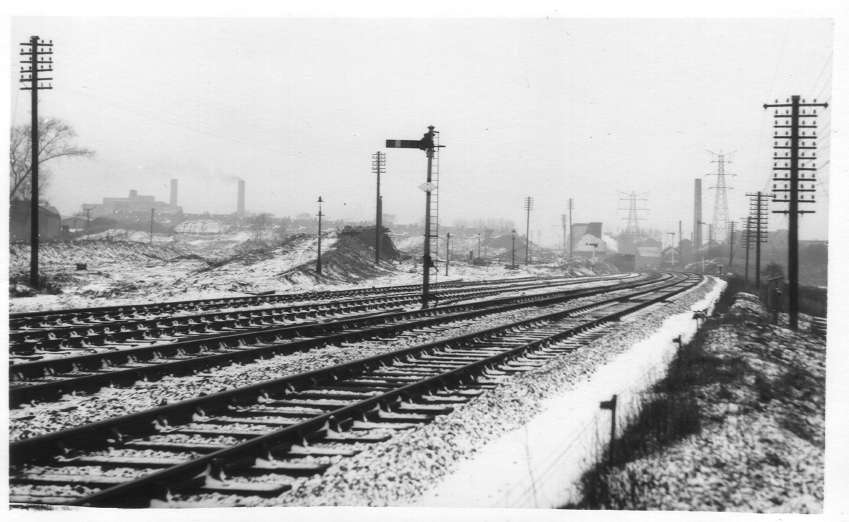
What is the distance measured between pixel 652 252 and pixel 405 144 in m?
123

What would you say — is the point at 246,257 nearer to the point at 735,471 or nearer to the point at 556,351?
the point at 556,351

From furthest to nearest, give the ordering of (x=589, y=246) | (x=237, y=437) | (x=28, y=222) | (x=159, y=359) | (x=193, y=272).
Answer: (x=589, y=246) < (x=28, y=222) < (x=193, y=272) < (x=159, y=359) < (x=237, y=437)

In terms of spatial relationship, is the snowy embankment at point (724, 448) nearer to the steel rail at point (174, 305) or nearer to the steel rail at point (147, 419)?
the steel rail at point (147, 419)

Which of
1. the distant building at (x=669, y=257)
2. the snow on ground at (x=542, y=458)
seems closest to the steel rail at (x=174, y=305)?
the snow on ground at (x=542, y=458)

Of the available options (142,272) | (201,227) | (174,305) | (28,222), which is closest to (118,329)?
(174,305)

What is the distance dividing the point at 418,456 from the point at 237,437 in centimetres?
172

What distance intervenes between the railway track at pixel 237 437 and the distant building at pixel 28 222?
51.1 meters

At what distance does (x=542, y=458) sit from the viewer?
5.54 m

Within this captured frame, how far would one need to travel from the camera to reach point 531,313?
17.8 meters

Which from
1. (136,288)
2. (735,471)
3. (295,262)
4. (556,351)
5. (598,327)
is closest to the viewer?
(735,471)

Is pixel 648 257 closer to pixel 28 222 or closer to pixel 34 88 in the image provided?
pixel 28 222

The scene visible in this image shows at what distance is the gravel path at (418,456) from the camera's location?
15.1 feet

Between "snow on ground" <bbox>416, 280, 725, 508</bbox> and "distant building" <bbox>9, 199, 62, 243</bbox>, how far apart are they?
5307cm

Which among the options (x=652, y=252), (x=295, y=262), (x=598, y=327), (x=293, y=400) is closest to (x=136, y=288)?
(x=295, y=262)
